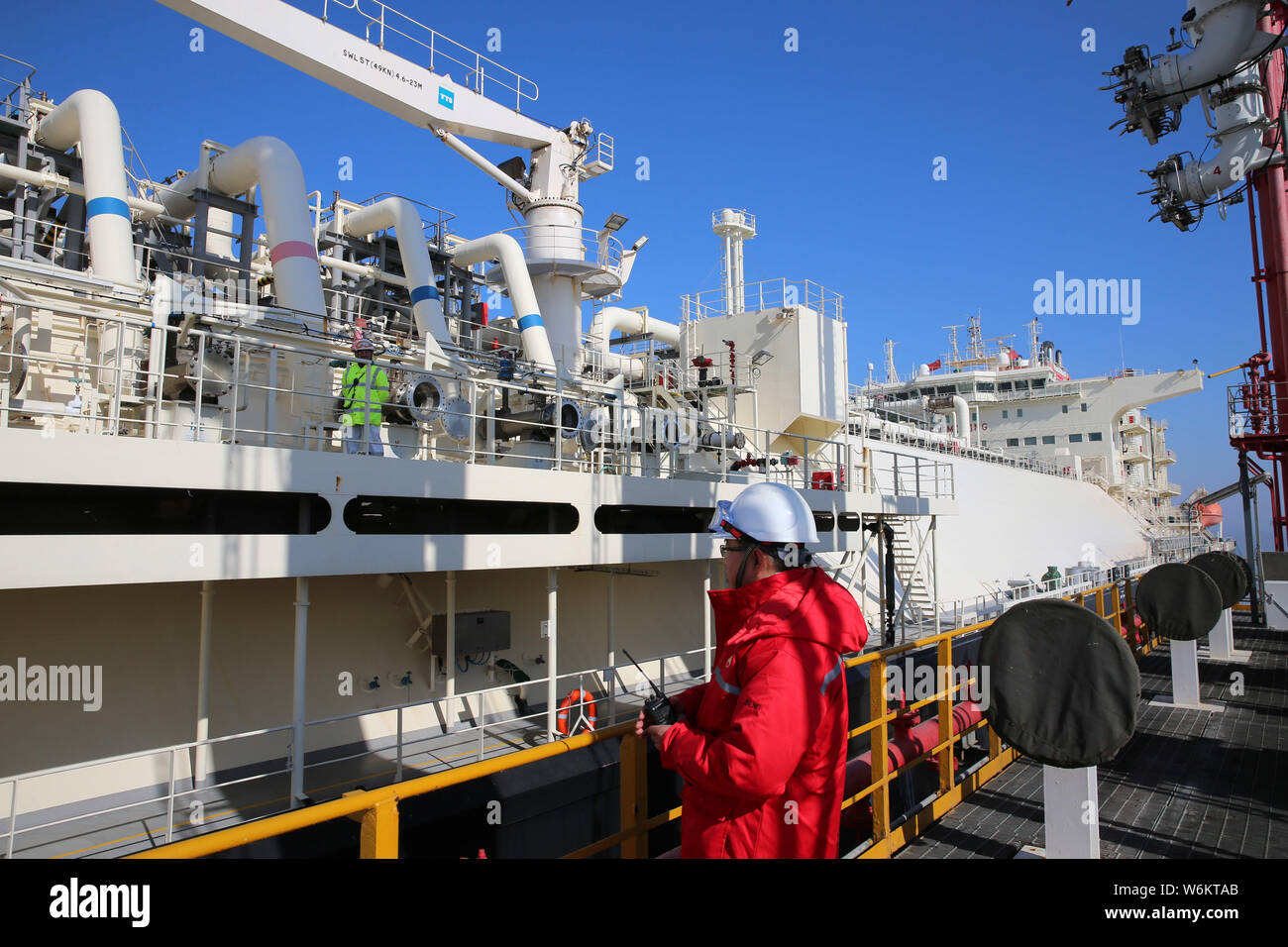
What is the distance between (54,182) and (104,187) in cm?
276

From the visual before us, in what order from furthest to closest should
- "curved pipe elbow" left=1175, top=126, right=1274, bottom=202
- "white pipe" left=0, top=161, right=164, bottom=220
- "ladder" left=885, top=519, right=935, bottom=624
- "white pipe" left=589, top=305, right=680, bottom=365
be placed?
1. "white pipe" left=589, top=305, right=680, bottom=365
2. "ladder" left=885, top=519, right=935, bottom=624
3. "curved pipe elbow" left=1175, top=126, right=1274, bottom=202
4. "white pipe" left=0, top=161, right=164, bottom=220

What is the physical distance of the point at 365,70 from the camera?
13.0m

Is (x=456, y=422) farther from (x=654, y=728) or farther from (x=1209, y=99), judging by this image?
(x=1209, y=99)

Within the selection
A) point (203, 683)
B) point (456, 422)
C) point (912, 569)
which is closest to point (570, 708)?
point (456, 422)

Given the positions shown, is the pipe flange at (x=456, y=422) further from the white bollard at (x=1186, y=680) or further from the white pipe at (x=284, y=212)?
the white bollard at (x=1186, y=680)

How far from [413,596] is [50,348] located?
201 inches

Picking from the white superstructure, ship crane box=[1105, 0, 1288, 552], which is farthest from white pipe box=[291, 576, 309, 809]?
ship crane box=[1105, 0, 1288, 552]

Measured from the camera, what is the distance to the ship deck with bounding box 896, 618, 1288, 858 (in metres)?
4.51

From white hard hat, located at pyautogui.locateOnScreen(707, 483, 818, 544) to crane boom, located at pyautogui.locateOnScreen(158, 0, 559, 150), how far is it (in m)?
12.8

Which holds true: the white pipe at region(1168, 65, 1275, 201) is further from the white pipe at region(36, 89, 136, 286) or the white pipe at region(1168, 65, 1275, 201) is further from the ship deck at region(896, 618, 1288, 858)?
the white pipe at region(36, 89, 136, 286)

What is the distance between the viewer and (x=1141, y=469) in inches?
1741

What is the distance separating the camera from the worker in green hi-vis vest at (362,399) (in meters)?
7.05

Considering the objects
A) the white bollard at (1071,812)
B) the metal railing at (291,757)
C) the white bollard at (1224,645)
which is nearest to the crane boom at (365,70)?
the metal railing at (291,757)

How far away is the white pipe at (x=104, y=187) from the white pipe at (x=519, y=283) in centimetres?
622
